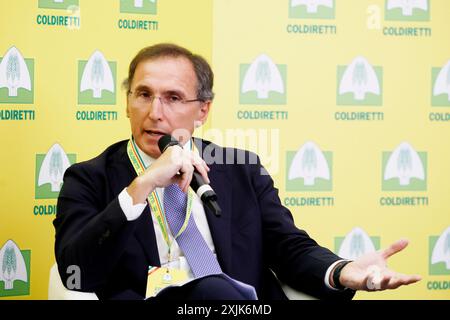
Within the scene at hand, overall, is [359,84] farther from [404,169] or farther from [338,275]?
[338,275]

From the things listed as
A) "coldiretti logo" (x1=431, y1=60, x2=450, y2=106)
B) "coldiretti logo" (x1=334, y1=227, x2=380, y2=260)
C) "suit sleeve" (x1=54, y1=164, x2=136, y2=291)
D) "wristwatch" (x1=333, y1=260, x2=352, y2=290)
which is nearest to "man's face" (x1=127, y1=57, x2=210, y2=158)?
"suit sleeve" (x1=54, y1=164, x2=136, y2=291)

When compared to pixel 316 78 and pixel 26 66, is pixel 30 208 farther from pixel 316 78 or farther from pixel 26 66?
pixel 316 78

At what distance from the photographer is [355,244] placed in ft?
11.8

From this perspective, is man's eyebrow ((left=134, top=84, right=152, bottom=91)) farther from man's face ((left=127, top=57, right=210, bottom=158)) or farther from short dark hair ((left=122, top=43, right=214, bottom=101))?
short dark hair ((left=122, top=43, right=214, bottom=101))

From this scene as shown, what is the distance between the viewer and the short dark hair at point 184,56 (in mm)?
2500

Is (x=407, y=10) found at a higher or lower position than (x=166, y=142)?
higher

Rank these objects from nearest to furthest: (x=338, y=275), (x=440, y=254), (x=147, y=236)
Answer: (x=338, y=275), (x=147, y=236), (x=440, y=254)

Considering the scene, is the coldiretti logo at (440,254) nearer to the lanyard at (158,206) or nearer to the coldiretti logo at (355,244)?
the coldiretti logo at (355,244)

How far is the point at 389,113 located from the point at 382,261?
169cm

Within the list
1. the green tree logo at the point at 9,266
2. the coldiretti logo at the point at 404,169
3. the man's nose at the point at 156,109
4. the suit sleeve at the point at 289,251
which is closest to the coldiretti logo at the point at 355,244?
the coldiretti logo at the point at 404,169

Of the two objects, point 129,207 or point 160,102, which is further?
point 160,102

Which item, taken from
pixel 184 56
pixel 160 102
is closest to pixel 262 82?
A: pixel 184 56

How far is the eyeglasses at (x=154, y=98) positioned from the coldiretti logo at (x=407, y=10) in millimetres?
1628

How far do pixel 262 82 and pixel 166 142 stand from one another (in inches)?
53.1
